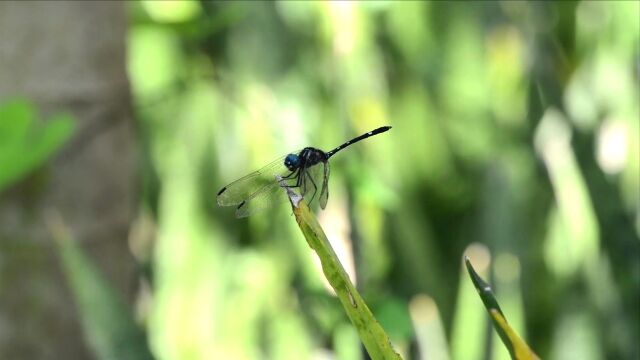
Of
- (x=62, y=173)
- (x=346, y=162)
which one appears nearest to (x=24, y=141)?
(x=62, y=173)

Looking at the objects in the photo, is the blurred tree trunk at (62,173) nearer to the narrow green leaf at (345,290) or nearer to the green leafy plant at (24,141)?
the green leafy plant at (24,141)

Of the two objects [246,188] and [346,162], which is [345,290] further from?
[346,162]

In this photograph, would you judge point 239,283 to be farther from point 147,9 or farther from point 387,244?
point 147,9

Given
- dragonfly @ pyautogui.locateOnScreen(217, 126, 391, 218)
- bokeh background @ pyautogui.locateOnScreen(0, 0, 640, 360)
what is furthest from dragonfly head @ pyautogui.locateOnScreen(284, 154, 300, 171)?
bokeh background @ pyautogui.locateOnScreen(0, 0, 640, 360)

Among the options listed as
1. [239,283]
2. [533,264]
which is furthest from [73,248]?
[533,264]

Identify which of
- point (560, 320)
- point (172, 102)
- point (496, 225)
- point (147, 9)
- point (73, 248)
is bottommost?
point (560, 320)
